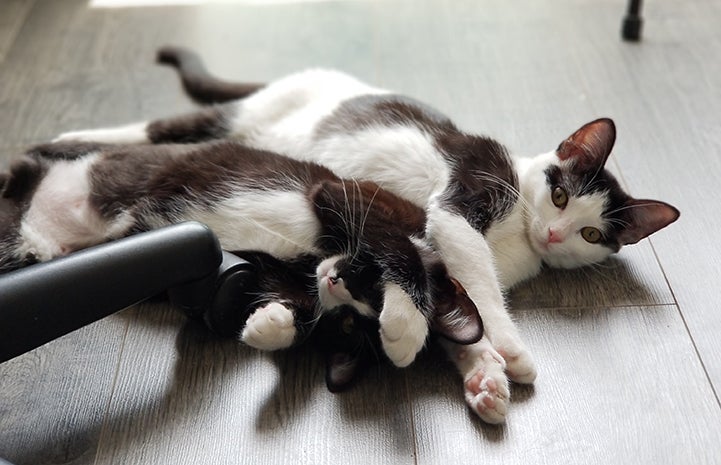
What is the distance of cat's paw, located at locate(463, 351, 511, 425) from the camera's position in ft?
4.44

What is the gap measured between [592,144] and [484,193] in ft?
0.79

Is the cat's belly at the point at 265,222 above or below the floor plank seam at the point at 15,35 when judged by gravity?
above

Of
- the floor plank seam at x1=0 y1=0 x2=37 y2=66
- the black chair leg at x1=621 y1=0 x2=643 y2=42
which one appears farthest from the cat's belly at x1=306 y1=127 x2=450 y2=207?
the floor plank seam at x1=0 y1=0 x2=37 y2=66

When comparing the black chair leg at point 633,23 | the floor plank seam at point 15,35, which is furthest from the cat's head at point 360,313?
the floor plank seam at point 15,35

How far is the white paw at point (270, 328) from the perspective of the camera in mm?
1396

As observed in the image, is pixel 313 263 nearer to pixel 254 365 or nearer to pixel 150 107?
pixel 254 365

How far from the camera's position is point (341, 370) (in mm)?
1425

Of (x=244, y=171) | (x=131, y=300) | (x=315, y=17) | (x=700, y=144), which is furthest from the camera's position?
(x=315, y=17)

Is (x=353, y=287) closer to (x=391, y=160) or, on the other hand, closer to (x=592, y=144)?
(x=391, y=160)

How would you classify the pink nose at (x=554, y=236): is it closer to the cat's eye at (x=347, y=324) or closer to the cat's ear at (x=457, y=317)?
the cat's ear at (x=457, y=317)

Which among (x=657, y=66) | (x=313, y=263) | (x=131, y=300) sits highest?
(x=131, y=300)

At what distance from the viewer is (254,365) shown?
1484mm

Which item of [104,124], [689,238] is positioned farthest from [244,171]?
[689,238]

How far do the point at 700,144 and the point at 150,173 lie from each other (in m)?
1.32
